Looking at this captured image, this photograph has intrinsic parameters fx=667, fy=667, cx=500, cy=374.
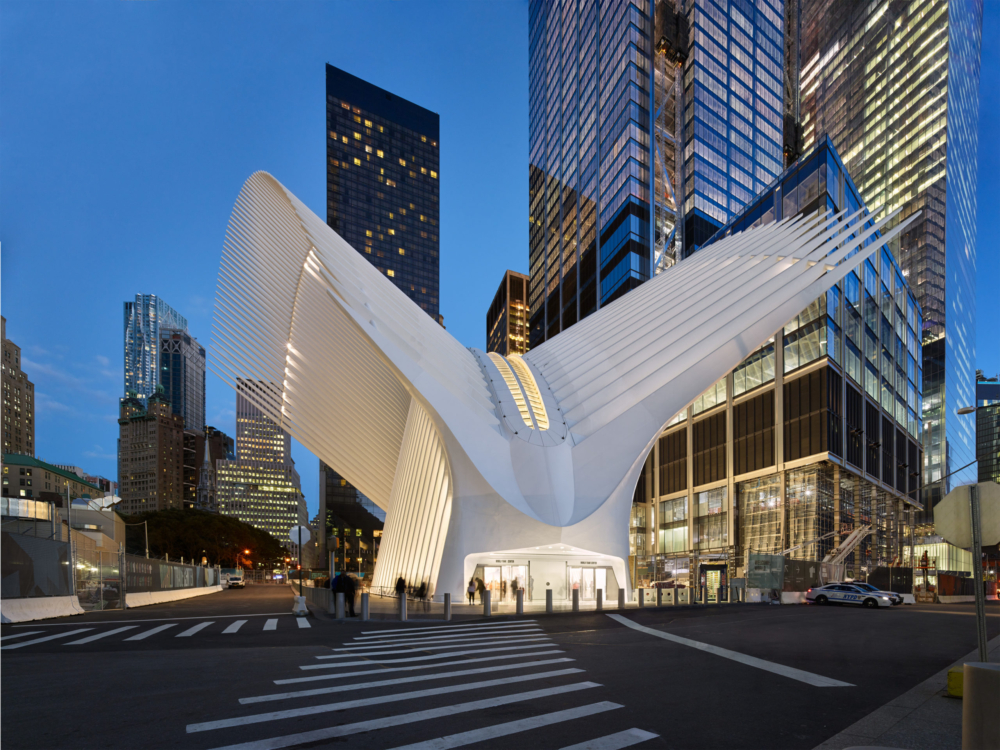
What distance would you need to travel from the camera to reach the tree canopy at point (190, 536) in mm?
79375

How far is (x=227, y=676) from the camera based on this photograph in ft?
28.9

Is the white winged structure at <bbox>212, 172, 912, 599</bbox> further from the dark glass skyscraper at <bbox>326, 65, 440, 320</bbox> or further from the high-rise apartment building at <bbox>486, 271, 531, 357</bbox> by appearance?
the dark glass skyscraper at <bbox>326, 65, 440, 320</bbox>

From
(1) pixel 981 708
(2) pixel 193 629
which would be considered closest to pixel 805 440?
(2) pixel 193 629

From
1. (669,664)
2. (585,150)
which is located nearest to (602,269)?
(585,150)

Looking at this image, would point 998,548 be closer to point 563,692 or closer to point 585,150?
point 585,150

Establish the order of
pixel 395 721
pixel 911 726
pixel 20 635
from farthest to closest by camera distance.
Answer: pixel 20 635 < pixel 395 721 < pixel 911 726

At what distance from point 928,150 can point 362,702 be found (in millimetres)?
126290

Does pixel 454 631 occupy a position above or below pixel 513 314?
below

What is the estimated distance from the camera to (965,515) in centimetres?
652

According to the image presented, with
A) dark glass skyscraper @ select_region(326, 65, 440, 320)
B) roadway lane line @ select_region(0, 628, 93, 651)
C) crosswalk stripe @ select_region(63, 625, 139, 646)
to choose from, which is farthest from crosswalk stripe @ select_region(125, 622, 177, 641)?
dark glass skyscraper @ select_region(326, 65, 440, 320)

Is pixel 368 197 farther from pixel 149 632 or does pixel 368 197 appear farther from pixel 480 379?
pixel 149 632

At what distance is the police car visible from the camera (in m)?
28.7

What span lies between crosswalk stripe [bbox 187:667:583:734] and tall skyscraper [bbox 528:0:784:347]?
233 feet

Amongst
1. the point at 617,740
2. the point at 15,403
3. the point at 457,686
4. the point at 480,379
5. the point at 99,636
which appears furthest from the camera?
the point at 15,403
